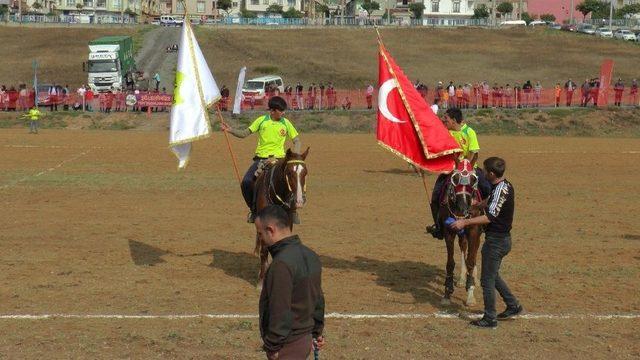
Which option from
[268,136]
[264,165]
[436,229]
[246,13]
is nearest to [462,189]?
[436,229]

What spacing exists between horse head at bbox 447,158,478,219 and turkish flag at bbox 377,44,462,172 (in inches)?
25.1

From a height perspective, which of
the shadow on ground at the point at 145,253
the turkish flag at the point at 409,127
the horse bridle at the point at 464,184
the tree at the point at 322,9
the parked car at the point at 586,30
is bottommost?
the shadow on ground at the point at 145,253

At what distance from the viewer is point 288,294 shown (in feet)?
20.2

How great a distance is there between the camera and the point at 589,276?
539 inches

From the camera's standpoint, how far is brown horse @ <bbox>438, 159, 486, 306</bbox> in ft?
37.9

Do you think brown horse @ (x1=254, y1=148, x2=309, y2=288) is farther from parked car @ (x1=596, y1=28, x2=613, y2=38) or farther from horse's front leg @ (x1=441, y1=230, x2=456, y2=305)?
parked car @ (x1=596, y1=28, x2=613, y2=38)

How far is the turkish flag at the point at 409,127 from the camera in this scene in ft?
40.9

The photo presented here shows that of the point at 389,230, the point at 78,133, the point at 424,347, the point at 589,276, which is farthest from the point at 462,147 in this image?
the point at 78,133

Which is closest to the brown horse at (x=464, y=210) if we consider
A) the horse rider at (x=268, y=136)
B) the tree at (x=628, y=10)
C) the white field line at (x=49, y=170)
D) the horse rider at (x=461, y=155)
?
the horse rider at (x=461, y=155)

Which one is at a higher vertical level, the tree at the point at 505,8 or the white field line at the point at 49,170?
the tree at the point at 505,8

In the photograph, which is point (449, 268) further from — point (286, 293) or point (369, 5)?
point (369, 5)

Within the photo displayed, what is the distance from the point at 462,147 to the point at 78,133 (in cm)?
3339

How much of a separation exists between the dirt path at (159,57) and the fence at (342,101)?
11.3 m

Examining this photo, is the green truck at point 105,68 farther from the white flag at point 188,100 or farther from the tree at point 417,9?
the tree at point 417,9
